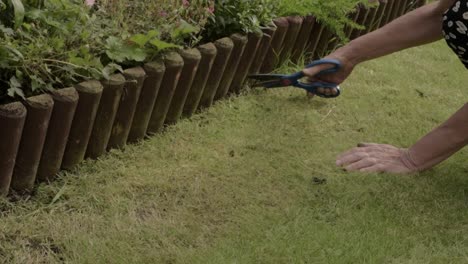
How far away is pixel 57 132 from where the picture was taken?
2.59m

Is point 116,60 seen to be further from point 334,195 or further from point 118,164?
point 334,195

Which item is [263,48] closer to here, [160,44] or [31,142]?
[160,44]

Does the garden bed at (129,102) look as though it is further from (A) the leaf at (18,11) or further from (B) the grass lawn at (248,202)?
(A) the leaf at (18,11)

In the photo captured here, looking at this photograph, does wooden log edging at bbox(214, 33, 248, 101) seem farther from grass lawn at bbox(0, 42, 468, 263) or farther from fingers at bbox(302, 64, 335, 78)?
fingers at bbox(302, 64, 335, 78)

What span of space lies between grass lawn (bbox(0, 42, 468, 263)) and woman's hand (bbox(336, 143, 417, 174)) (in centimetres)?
6

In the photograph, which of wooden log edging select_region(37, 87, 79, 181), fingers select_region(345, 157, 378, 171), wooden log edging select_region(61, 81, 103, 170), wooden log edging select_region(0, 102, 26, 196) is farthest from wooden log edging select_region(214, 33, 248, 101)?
wooden log edging select_region(0, 102, 26, 196)

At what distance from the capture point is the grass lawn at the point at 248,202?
2414 millimetres

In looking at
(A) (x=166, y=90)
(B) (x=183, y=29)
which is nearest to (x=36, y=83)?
(A) (x=166, y=90)

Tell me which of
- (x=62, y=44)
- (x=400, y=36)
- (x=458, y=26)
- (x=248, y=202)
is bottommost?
(x=248, y=202)

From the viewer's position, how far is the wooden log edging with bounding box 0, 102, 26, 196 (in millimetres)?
2354

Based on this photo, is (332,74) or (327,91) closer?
(332,74)

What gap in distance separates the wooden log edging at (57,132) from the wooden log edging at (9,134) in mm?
158

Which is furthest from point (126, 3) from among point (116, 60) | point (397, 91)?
point (397, 91)

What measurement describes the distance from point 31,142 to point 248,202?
0.90m
